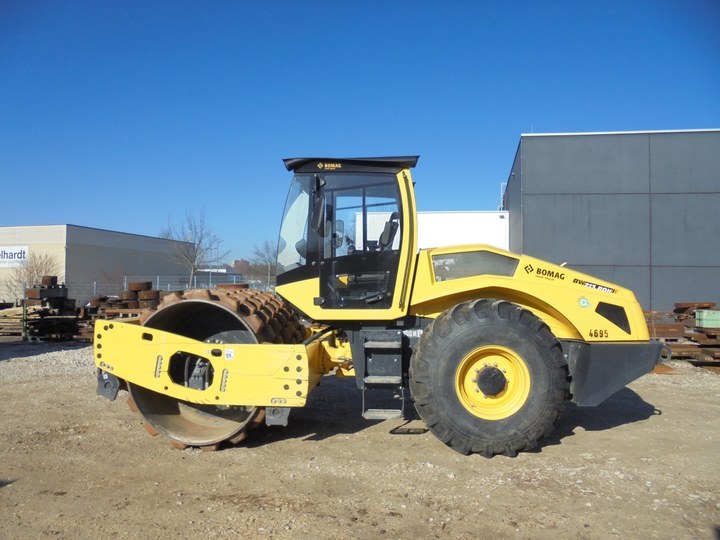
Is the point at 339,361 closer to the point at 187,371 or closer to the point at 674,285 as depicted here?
the point at 187,371

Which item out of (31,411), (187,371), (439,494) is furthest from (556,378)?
(31,411)

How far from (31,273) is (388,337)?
115 feet

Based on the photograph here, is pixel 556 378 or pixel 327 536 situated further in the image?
pixel 556 378

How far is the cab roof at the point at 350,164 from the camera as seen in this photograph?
5.44 m

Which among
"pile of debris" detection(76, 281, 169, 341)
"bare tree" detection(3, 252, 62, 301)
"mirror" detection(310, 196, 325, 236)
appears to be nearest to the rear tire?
"mirror" detection(310, 196, 325, 236)

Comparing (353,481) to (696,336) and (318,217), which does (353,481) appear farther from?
(696,336)

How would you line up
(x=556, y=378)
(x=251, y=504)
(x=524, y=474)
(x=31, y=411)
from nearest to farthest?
(x=251, y=504)
(x=524, y=474)
(x=556, y=378)
(x=31, y=411)

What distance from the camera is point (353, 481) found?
4551mm

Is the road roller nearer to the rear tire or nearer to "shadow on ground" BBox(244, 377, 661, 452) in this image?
the rear tire

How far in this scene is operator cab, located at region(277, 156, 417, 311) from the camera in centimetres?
548

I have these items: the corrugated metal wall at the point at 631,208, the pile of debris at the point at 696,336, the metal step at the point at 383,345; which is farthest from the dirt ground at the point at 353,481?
the corrugated metal wall at the point at 631,208

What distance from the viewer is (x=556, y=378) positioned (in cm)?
499

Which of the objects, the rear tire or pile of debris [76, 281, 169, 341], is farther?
pile of debris [76, 281, 169, 341]

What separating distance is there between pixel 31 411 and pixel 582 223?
50.4ft
